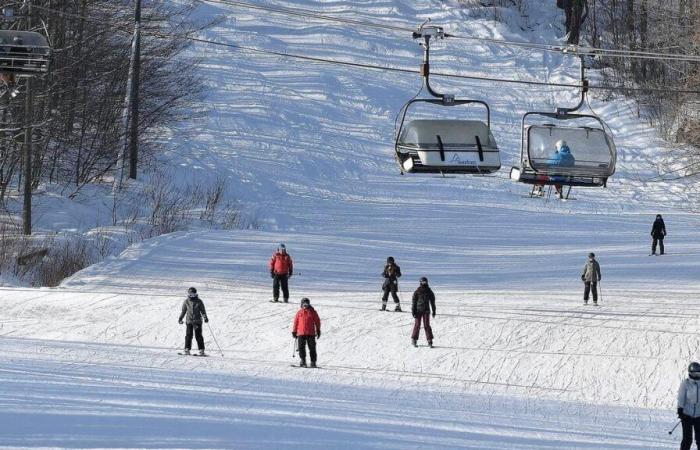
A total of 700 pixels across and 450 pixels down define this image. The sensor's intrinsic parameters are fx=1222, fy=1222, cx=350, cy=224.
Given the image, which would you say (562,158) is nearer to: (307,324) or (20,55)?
(307,324)

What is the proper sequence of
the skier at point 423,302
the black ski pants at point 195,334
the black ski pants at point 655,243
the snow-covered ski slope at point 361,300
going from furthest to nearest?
1. the black ski pants at point 655,243
2. the skier at point 423,302
3. the black ski pants at point 195,334
4. the snow-covered ski slope at point 361,300

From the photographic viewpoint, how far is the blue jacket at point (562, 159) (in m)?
23.6

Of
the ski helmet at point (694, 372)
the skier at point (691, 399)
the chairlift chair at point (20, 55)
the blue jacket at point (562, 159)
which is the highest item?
the chairlift chair at point (20, 55)

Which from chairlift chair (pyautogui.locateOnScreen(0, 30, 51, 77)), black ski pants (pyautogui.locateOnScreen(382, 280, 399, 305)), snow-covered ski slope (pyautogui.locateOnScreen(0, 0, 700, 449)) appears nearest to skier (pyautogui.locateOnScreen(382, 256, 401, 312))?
black ski pants (pyautogui.locateOnScreen(382, 280, 399, 305))

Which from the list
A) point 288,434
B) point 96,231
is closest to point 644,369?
point 288,434

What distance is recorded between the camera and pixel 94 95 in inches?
2073

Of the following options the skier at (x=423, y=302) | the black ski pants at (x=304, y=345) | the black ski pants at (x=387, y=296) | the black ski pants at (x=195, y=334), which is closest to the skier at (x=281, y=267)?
the black ski pants at (x=387, y=296)

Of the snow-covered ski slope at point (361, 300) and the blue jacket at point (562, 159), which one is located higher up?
the blue jacket at point (562, 159)

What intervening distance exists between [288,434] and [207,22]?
185 ft

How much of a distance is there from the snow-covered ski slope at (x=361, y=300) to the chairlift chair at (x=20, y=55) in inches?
206

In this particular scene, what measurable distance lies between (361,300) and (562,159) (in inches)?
383

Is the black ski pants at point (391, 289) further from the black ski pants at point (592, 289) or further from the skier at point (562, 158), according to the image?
the skier at point (562, 158)

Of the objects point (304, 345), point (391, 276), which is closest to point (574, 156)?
point (304, 345)

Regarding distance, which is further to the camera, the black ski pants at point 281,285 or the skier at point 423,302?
the black ski pants at point 281,285
